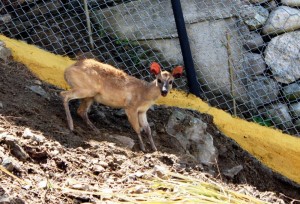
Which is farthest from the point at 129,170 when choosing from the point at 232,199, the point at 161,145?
the point at 161,145

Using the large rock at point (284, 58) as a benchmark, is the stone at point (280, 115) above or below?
below

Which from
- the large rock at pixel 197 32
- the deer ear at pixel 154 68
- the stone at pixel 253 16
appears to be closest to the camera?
the deer ear at pixel 154 68

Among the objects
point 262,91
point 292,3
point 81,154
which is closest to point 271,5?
point 292,3

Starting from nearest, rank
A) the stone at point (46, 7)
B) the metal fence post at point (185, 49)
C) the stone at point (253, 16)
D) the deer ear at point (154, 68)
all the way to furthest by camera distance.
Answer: the deer ear at point (154, 68), the metal fence post at point (185, 49), the stone at point (253, 16), the stone at point (46, 7)

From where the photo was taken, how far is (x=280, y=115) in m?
11.5

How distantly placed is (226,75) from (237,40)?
1.76 feet

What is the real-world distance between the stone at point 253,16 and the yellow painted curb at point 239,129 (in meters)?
1.44

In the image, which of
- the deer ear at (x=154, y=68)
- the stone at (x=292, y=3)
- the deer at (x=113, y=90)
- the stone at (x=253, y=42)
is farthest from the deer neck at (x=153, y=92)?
the stone at (x=292, y=3)

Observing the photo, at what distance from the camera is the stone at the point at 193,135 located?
1009cm

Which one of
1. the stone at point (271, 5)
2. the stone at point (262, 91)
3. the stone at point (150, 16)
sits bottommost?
the stone at point (262, 91)

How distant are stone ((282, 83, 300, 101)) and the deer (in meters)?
2.12

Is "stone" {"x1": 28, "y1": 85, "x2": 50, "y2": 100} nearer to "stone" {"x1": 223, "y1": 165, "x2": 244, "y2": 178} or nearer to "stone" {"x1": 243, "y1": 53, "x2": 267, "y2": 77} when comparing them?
"stone" {"x1": 223, "y1": 165, "x2": 244, "y2": 178}

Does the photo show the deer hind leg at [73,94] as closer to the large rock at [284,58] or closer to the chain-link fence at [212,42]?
the chain-link fence at [212,42]

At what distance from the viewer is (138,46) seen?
1186cm
